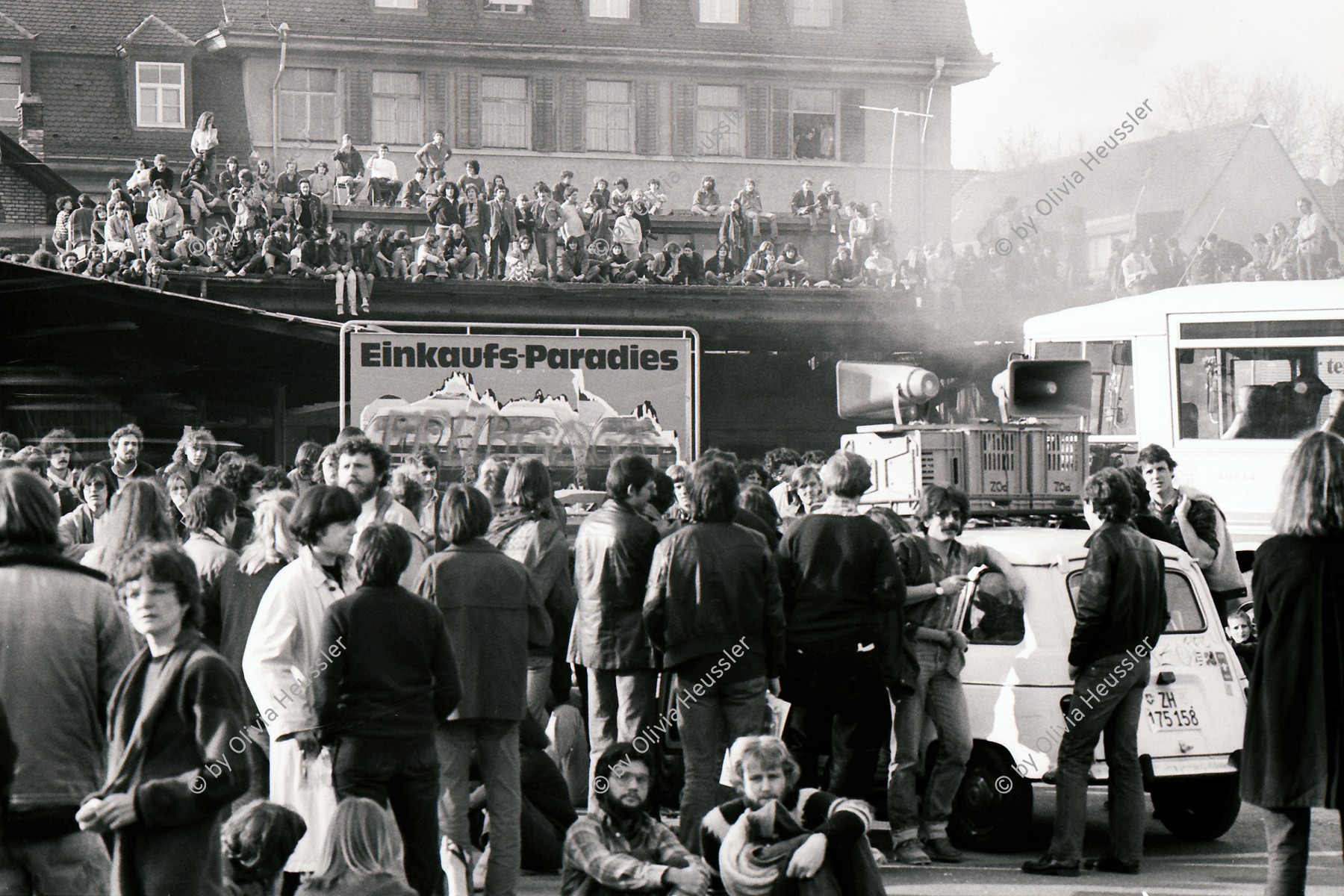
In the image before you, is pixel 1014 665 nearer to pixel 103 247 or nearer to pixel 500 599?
pixel 500 599

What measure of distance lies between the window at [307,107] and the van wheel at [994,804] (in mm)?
31999

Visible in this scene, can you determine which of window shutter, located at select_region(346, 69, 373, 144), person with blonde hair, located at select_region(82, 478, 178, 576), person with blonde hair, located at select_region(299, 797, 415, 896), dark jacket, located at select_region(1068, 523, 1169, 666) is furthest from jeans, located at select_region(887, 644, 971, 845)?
window shutter, located at select_region(346, 69, 373, 144)

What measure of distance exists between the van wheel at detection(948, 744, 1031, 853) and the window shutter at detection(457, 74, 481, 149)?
31930 millimetres

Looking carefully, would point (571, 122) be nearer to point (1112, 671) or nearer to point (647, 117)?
point (647, 117)

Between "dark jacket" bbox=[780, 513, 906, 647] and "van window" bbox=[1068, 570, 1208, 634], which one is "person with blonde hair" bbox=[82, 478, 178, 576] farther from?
"van window" bbox=[1068, 570, 1208, 634]

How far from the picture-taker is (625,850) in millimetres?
5988

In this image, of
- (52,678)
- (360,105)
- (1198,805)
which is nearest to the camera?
(52,678)

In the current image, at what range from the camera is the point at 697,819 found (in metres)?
7.46

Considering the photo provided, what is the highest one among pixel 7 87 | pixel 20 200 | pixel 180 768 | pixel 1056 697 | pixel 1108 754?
pixel 7 87

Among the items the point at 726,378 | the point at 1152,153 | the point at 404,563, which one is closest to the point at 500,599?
the point at 404,563

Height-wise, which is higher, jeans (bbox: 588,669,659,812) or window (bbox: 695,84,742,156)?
window (bbox: 695,84,742,156)

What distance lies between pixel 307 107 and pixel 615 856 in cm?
3430

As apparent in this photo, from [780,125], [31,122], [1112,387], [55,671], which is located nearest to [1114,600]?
[55,671]

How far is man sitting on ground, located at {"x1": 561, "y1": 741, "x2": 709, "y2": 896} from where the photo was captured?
583 centimetres
